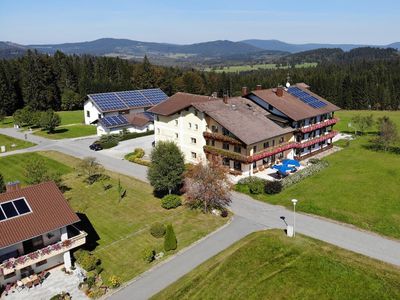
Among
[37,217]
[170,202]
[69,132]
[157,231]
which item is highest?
[37,217]

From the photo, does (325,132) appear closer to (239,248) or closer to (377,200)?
(377,200)

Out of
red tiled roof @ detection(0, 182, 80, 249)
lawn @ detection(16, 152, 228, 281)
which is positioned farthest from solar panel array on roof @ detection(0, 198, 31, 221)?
lawn @ detection(16, 152, 228, 281)

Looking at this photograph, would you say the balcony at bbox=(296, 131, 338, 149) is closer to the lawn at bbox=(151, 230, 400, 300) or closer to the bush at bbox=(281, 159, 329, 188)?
the bush at bbox=(281, 159, 329, 188)

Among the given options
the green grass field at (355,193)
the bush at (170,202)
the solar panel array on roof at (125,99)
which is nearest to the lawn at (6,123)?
the solar panel array on roof at (125,99)

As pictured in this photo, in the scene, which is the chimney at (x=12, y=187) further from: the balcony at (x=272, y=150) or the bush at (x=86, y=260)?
the balcony at (x=272, y=150)

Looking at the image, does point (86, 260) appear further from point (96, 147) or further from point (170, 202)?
point (96, 147)

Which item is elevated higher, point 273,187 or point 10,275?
point 273,187

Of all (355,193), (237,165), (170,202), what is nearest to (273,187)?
(237,165)
